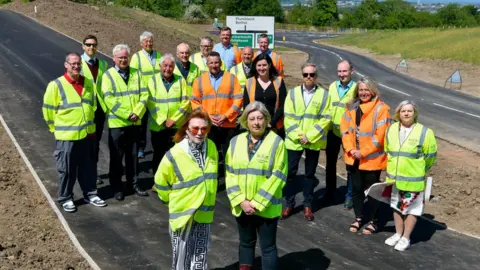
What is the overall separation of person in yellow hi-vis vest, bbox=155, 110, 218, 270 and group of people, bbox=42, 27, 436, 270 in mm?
32

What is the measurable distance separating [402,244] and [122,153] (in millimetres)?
4383

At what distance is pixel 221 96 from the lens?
355 inches

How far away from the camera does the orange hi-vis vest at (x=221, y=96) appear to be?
9.00 meters

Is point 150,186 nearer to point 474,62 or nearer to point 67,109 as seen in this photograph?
point 67,109

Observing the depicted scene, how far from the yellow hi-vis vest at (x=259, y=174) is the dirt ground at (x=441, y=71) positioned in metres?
24.8

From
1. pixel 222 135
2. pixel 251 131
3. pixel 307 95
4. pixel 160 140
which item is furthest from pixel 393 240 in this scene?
pixel 160 140

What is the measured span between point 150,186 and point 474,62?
1304 inches

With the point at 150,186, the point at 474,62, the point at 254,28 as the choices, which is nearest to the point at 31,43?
the point at 254,28

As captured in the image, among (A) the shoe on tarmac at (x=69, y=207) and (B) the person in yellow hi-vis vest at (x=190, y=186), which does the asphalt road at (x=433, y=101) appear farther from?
(B) the person in yellow hi-vis vest at (x=190, y=186)

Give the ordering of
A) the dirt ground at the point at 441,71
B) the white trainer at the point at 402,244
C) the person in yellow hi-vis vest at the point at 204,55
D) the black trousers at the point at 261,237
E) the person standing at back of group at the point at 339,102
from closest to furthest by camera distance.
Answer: the black trousers at the point at 261,237
the white trainer at the point at 402,244
the person standing at back of group at the point at 339,102
the person in yellow hi-vis vest at the point at 204,55
the dirt ground at the point at 441,71

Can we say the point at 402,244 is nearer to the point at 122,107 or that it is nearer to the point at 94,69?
the point at 122,107

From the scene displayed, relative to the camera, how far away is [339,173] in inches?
453

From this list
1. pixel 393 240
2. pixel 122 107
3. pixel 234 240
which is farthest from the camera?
pixel 122 107

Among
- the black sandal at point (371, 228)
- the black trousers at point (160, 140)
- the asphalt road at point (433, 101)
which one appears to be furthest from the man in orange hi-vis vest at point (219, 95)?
the asphalt road at point (433, 101)
